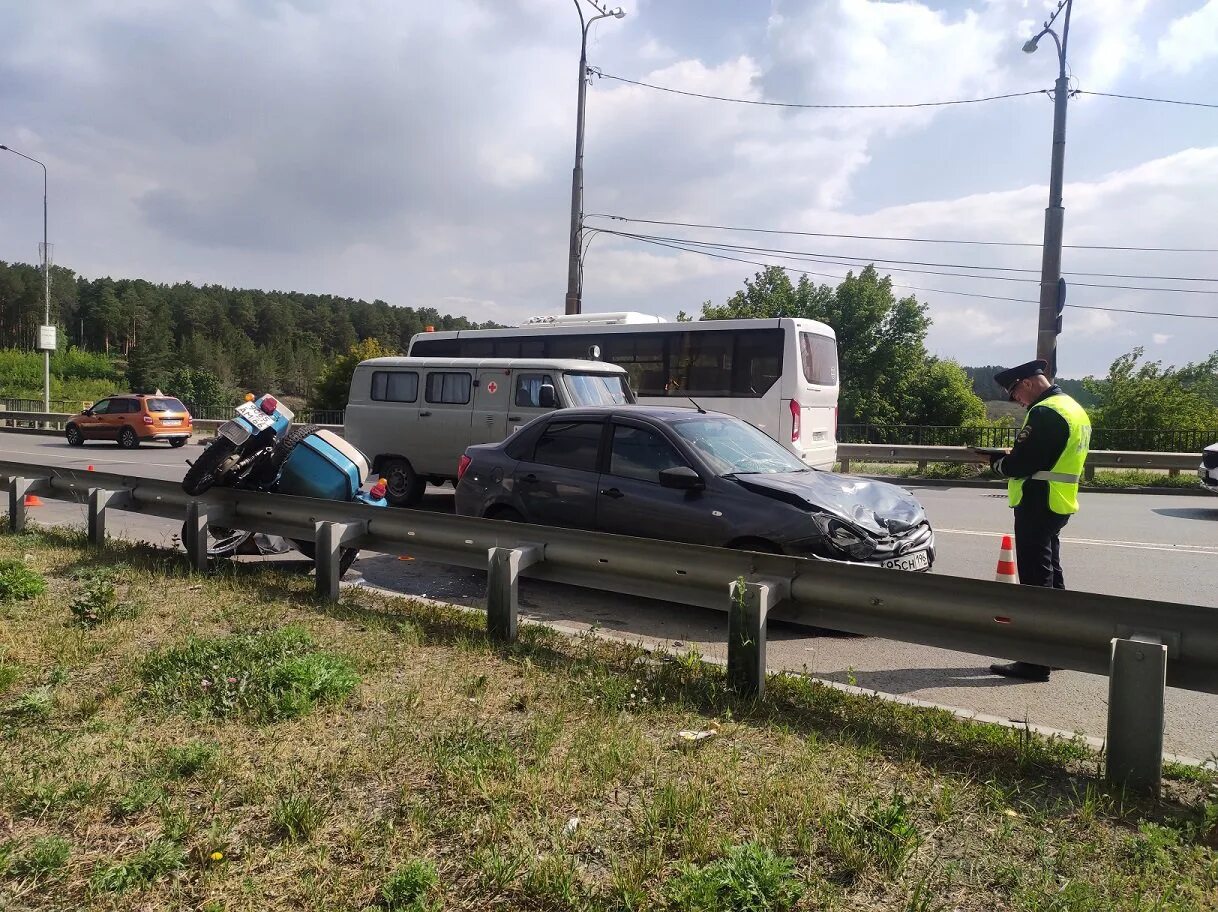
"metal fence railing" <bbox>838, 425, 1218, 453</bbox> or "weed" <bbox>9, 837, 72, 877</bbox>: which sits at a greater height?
"metal fence railing" <bbox>838, 425, 1218, 453</bbox>

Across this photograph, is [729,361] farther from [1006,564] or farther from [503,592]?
[503,592]

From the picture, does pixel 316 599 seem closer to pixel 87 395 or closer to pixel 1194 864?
pixel 1194 864

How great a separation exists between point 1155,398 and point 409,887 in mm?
35438

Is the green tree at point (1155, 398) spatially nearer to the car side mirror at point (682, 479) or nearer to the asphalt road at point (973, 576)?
the asphalt road at point (973, 576)

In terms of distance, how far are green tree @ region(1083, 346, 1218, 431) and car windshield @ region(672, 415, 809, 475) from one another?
91.0 feet

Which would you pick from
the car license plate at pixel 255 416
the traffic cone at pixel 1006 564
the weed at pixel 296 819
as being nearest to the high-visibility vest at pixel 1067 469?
the traffic cone at pixel 1006 564

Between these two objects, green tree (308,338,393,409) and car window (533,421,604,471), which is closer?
car window (533,421,604,471)

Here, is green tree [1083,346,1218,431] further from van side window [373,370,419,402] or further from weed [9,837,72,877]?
weed [9,837,72,877]

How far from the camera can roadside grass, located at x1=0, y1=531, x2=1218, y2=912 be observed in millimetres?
2518

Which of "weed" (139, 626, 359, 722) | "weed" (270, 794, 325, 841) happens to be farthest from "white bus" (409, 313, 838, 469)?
"weed" (270, 794, 325, 841)

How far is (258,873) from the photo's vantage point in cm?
261

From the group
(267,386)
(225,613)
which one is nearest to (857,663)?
(225,613)

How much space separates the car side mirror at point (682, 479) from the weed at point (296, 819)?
3.64 meters

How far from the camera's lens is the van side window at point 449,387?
12.0 meters
